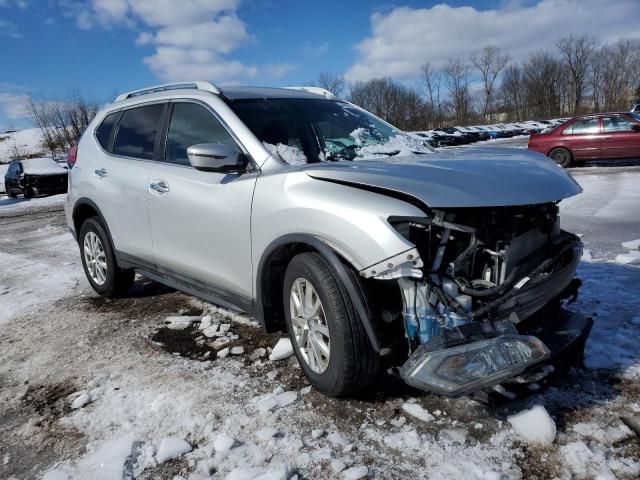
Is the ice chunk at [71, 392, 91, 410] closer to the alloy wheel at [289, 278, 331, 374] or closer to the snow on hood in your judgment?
the alloy wheel at [289, 278, 331, 374]

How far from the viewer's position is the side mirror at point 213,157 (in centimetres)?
285

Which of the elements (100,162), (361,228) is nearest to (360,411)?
(361,228)

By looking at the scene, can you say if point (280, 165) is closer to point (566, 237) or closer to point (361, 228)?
point (361, 228)

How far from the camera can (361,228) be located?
2.31 meters

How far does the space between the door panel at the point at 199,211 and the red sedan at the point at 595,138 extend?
1261 cm

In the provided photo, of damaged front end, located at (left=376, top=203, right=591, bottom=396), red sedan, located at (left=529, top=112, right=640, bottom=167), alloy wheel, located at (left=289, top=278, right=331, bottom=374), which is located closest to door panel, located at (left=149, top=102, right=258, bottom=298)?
alloy wheel, located at (left=289, top=278, right=331, bottom=374)

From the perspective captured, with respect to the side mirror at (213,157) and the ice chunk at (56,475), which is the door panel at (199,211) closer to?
the side mirror at (213,157)

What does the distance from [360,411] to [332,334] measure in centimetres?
48

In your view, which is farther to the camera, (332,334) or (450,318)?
(332,334)

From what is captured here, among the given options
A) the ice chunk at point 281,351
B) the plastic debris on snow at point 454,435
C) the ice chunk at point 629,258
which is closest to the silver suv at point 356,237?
the plastic debris on snow at point 454,435

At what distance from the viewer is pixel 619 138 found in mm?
13336

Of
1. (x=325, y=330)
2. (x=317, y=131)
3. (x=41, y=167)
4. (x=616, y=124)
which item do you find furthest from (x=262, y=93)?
(x=41, y=167)

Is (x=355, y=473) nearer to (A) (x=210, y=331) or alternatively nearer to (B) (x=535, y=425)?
(B) (x=535, y=425)

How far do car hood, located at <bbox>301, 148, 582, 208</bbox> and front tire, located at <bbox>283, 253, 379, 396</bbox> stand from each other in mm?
498
